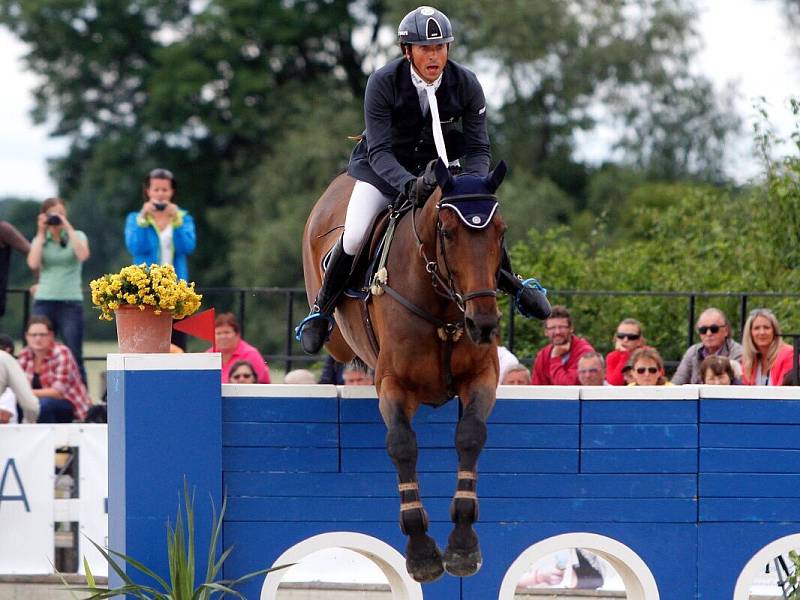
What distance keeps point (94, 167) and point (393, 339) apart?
25.8 meters

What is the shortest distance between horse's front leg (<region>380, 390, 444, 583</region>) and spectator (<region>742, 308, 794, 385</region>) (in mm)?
3917

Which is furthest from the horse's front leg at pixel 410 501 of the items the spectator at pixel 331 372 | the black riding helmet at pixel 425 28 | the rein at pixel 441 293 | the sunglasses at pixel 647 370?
the spectator at pixel 331 372

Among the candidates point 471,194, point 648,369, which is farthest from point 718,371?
point 471,194

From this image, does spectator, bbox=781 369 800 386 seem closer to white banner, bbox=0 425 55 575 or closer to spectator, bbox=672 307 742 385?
spectator, bbox=672 307 742 385

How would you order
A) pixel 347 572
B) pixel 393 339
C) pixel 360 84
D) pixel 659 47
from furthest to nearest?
pixel 360 84 < pixel 659 47 < pixel 347 572 < pixel 393 339

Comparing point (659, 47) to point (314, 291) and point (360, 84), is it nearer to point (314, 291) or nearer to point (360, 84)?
point (360, 84)

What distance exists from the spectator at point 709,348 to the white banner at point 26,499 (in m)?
4.36

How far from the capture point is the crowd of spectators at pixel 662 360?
8945 millimetres

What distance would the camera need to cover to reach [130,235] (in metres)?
10.6

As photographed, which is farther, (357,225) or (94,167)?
(94,167)

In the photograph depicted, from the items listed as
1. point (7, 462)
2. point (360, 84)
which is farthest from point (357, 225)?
point (360, 84)

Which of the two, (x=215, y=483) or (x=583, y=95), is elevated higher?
(x=583, y=95)

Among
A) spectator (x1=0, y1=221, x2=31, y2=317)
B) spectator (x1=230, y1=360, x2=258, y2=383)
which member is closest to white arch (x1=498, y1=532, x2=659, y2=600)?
spectator (x1=230, y1=360, x2=258, y2=383)

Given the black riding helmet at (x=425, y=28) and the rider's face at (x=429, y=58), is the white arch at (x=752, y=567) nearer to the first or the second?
the rider's face at (x=429, y=58)
